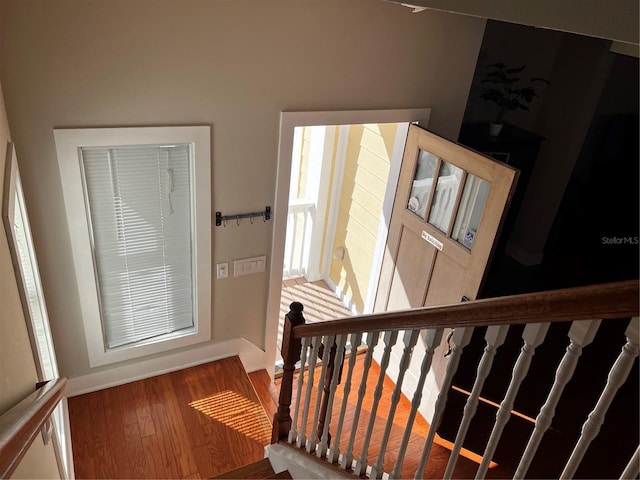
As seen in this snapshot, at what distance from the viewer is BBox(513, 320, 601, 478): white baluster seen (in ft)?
2.96

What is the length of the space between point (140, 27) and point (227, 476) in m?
2.14

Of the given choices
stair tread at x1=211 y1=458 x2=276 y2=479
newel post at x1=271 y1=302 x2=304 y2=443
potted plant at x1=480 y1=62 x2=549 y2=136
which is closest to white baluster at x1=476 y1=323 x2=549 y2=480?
newel post at x1=271 y1=302 x2=304 y2=443

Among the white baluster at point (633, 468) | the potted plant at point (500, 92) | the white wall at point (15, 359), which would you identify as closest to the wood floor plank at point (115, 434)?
the white wall at point (15, 359)

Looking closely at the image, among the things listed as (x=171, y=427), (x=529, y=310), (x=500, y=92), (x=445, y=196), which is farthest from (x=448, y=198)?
(x=171, y=427)

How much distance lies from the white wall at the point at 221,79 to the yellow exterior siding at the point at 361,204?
0.78 metres

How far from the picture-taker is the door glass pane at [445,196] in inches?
111

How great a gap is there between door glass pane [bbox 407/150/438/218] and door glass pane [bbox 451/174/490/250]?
0.96ft

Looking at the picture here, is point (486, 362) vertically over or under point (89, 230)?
over

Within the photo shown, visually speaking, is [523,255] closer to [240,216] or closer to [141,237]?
[240,216]

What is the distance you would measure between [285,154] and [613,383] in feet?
7.35

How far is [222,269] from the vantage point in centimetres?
300

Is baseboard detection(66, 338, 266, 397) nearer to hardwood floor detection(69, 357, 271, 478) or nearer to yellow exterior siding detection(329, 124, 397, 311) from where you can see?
hardwood floor detection(69, 357, 271, 478)

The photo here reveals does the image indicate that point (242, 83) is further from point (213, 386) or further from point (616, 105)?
point (616, 105)

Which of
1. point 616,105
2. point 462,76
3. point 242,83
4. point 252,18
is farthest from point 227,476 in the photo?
point 616,105
